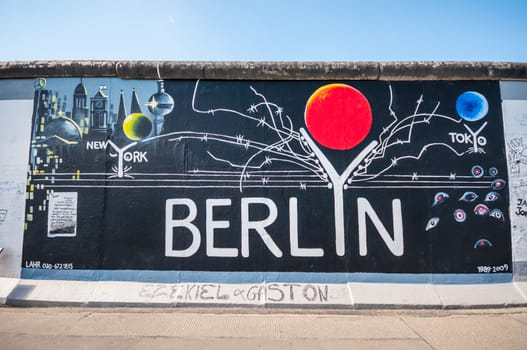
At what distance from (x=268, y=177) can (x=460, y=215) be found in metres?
3.16

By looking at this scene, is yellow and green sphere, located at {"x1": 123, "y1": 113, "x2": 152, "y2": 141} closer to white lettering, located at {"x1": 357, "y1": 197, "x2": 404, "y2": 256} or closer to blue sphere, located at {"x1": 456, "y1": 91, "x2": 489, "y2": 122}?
white lettering, located at {"x1": 357, "y1": 197, "x2": 404, "y2": 256}

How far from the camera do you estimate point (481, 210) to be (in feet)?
16.4

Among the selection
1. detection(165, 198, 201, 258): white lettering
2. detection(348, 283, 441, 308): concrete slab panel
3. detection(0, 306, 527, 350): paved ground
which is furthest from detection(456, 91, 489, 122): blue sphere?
detection(165, 198, 201, 258): white lettering

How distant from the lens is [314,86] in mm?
5297

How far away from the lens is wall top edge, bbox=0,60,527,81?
515 cm

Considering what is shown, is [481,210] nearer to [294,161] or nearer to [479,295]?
[479,295]

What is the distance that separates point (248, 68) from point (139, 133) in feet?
7.05

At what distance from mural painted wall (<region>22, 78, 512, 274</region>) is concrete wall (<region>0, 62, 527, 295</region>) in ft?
0.07

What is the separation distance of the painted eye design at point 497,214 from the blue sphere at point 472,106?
60.0 inches

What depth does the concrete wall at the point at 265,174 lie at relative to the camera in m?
4.92

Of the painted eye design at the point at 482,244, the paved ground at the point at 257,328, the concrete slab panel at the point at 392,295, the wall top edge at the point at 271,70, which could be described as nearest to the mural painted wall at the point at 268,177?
the painted eye design at the point at 482,244

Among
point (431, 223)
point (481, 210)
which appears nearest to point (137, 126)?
point (431, 223)

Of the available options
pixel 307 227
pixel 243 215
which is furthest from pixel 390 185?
pixel 243 215

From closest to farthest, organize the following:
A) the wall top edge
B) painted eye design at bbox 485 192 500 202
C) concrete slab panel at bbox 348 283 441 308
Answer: concrete slab panel at bbox 348 283 441 308
painted eye design at bbox 485 192 500 202
the wall top edge
